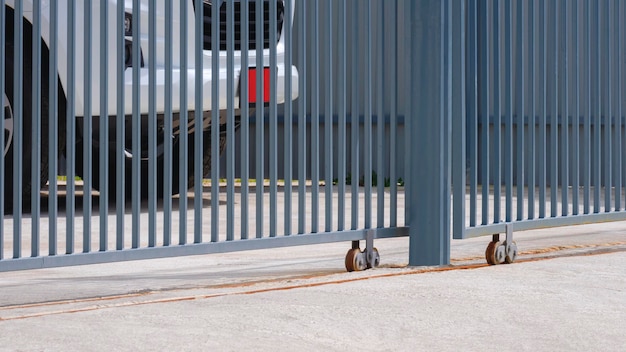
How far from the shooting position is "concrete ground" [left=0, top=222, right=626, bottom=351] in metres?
3.50

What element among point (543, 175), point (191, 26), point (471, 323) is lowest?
point (471, 323)

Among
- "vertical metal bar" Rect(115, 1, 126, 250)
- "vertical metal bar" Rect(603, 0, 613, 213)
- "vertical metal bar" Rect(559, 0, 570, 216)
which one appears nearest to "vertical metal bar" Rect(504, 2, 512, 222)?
"vertical metal bar" Rect(559, 0, 570, 216)

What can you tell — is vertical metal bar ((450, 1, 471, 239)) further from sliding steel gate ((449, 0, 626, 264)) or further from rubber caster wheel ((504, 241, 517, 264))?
rubber caster wheel ((504, 241, 517, 264))

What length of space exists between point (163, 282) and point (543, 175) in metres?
2.05

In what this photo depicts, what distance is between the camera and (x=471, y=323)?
385cm

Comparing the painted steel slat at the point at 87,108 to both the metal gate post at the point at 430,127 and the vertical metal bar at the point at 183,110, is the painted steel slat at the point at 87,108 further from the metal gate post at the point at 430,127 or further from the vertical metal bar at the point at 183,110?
the metal gate post at the point at 430,127

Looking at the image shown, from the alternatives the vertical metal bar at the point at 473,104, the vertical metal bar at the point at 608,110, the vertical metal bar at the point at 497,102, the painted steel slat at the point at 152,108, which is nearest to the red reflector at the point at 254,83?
the painted steel slat at the point at 152,108

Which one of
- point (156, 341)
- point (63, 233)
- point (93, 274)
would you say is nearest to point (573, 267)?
point (93, 274)

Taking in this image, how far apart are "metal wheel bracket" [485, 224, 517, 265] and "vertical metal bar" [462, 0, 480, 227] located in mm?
130

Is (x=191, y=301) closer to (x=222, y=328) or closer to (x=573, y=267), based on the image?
(x=222, y=328)

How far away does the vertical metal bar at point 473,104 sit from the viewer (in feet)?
17.9

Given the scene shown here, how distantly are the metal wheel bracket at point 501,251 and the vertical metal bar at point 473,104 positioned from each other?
5.1 inches

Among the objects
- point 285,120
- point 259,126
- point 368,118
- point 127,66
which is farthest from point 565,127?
point 127,66

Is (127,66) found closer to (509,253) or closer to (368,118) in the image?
(368,118)
